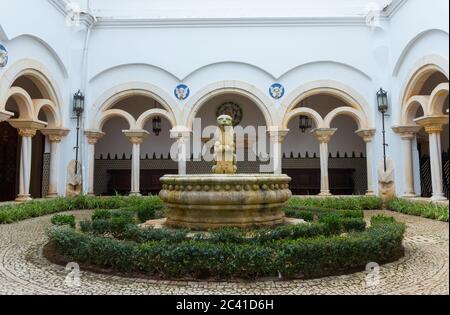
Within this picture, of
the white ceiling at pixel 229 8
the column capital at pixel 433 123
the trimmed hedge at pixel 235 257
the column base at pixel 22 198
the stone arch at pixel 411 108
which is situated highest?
the white ceiling at pixel 229 8

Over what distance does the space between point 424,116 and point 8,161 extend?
1453cm

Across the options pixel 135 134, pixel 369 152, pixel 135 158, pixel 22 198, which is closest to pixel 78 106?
pixel 135 134

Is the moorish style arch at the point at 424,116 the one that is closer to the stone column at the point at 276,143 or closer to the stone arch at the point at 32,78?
the stone column at the point at 276,143

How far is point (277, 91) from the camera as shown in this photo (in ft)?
39.8

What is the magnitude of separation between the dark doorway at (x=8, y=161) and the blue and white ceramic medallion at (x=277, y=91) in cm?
1018

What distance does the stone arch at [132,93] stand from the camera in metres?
12.2

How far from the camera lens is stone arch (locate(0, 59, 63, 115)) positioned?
29.4ft

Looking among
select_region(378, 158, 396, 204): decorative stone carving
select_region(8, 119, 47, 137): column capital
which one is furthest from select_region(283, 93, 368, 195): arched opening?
select_region(8, 119, 47, 137): column capital

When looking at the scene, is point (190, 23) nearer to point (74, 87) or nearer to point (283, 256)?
point (74, 87)

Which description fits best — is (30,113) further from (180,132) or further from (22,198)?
(180,132)

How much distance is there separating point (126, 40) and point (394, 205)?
10599 millimetres

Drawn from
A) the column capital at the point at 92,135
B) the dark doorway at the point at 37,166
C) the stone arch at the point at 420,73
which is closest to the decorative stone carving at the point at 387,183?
the stone arch at the point at 420,73

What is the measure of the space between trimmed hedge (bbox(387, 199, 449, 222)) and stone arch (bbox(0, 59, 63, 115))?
1091 centimetres

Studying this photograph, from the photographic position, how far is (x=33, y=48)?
1021 cm
